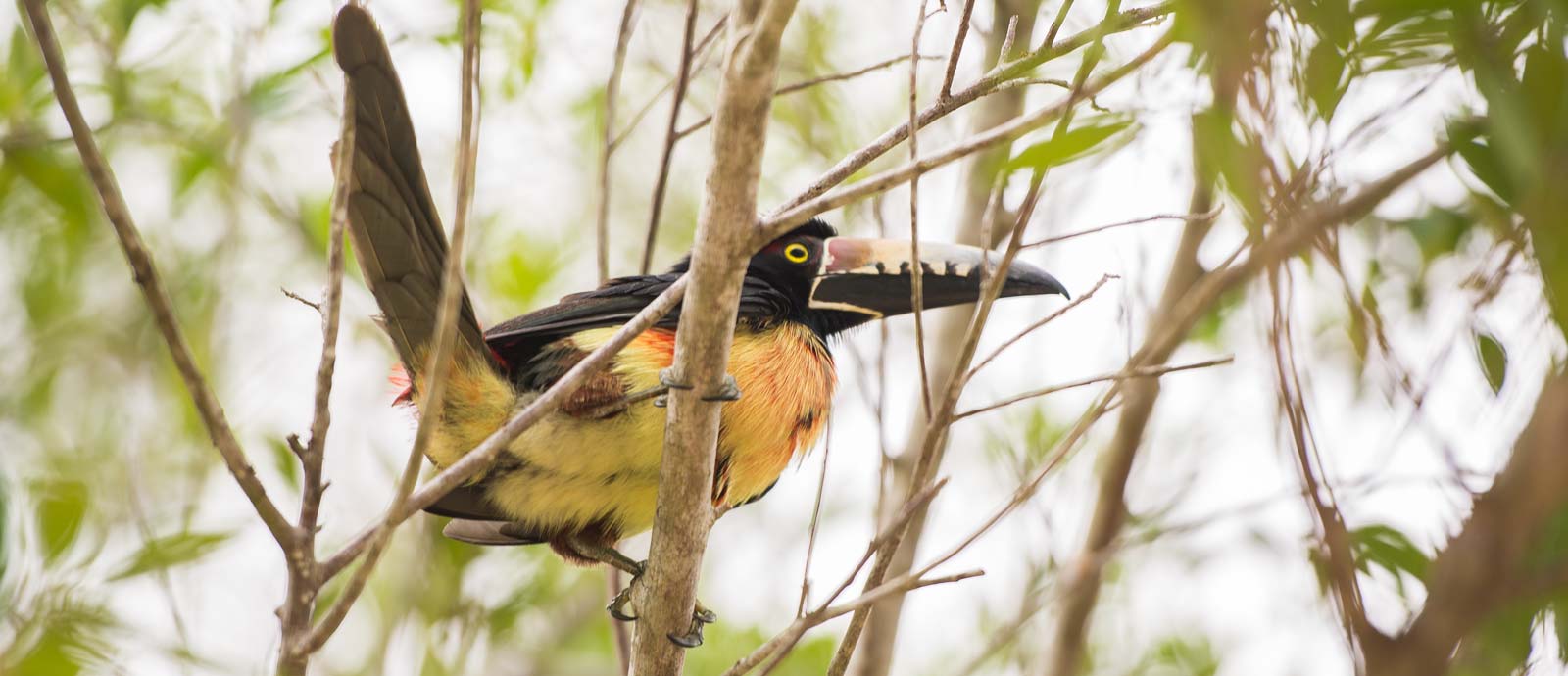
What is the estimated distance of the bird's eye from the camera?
3678mm

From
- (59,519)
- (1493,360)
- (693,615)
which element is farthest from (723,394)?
(59,519)

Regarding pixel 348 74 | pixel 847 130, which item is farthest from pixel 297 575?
pixel 847 130

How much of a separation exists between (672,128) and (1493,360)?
6.34ft

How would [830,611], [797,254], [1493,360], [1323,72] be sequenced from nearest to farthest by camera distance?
[1323,72] < [1493,360] < [830,611] < [797,254]

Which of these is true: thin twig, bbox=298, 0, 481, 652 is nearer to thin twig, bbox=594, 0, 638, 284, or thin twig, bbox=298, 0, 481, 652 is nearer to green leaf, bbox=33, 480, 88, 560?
green leaf, bbox=33, 480, 88, 560

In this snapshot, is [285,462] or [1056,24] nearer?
[1056,24]

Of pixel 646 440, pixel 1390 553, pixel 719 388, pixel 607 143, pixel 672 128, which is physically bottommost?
pixel 1390 553

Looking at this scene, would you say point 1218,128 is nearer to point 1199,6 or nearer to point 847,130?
point 1199,6

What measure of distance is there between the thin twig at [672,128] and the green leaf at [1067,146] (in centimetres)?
135

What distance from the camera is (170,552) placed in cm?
281

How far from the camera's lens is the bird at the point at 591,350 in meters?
2.71

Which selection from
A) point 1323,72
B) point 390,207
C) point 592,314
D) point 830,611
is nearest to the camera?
point 1323,72

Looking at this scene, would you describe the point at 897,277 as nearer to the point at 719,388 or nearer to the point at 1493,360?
the point at 719,388

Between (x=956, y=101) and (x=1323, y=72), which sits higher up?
(x=956, y=101)
